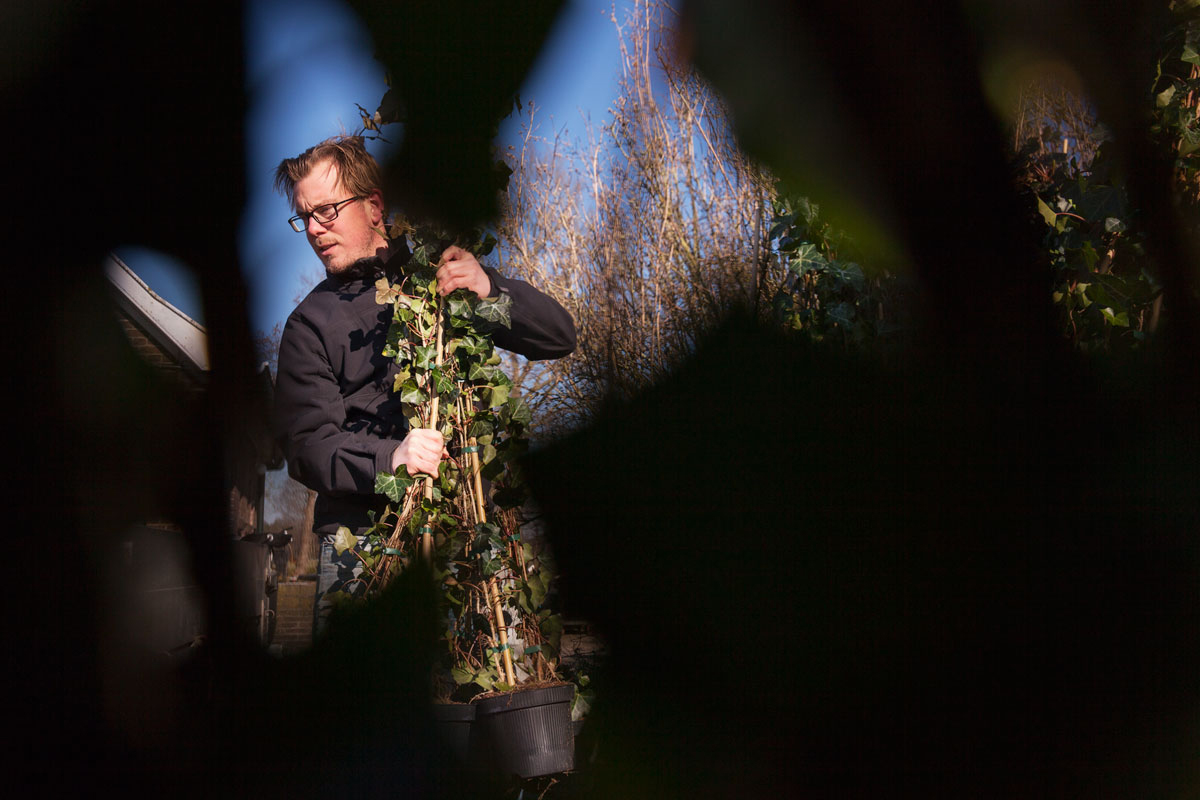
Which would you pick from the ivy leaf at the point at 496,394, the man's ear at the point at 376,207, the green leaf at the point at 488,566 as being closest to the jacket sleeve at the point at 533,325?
the ivy leaf at the point at 496,394

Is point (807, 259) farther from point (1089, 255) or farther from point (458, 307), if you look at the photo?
point (458, 307)

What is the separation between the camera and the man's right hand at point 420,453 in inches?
49.6

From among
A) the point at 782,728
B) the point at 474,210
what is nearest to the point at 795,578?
the point at 782,728

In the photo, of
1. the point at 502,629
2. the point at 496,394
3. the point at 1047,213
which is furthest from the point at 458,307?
the point at 1047,213

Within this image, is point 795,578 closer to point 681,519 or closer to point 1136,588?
point 681,519

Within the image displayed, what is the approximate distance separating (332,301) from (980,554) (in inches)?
47.9

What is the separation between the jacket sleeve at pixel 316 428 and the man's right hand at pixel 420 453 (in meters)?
0.03

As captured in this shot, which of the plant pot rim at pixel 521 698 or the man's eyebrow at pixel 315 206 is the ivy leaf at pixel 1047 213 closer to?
the plant pot rim at pixel 521 698

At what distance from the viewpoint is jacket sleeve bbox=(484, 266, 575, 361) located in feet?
4.73

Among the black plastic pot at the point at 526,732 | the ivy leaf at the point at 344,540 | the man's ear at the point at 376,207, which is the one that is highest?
the man's ear at the point at 376,207

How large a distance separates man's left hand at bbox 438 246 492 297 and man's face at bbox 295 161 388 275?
153mm

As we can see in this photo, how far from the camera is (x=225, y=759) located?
1411 millimetres

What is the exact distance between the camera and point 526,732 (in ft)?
3.84

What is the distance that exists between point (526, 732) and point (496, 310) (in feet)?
2.27
